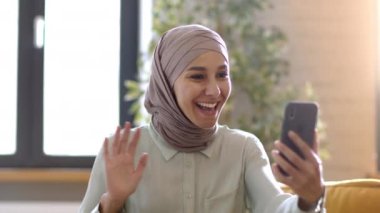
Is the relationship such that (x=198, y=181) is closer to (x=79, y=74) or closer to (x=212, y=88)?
(x=212, y=88)

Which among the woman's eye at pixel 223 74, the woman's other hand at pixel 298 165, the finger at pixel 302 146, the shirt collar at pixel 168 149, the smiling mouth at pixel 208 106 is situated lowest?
the shirt collar at pixel 168 149

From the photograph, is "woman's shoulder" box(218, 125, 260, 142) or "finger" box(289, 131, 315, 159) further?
"woman's shoulder" box(218, 125, 260, 142)

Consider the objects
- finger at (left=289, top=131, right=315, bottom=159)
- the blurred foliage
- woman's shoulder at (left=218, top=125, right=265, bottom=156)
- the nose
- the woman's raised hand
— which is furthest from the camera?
the blurred foliage

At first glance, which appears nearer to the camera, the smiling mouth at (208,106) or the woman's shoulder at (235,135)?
the smiling mouth at (208,106)

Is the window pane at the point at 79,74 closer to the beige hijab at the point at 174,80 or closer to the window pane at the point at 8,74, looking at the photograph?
the window pane at the point at 8,74

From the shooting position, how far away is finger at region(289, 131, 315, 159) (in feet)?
3.96

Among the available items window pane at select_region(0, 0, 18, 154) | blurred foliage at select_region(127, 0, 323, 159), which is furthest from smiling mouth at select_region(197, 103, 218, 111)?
window pane at select_region(0, 0, 18, 154)

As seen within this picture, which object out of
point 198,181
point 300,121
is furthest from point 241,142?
point 300,121

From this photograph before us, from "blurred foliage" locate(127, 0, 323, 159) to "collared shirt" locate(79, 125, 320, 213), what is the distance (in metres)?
1.75

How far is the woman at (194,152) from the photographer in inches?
65.3

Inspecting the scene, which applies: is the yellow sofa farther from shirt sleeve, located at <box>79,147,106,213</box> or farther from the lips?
shirt sleeve, located at <box>79,147,106,213</box>

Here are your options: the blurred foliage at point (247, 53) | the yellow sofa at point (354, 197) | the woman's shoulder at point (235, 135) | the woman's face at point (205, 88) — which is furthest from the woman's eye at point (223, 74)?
the blurred foliage at point (247, 53)

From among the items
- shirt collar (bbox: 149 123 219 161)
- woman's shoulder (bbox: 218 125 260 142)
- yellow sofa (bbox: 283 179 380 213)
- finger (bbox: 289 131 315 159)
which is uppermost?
finger (bbox: 289 131 315 159)

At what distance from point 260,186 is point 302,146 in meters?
0.44
